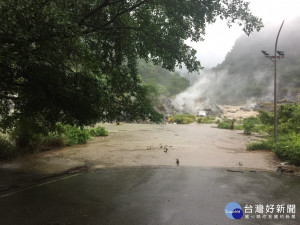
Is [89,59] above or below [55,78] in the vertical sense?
above

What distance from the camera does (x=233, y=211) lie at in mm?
5402

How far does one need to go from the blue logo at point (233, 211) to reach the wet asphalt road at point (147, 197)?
0.40ft

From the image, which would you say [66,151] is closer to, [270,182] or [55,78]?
[55,78]

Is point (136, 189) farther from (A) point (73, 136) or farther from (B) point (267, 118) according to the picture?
(B) point (267, 118)

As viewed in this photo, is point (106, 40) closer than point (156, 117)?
No

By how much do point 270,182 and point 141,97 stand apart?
5182mm

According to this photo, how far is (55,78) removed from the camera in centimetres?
570

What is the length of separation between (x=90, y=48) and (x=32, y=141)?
20.6 ft

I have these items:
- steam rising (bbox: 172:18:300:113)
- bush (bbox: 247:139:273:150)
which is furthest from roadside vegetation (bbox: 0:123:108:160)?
steam rising (bbox: 172:18:300:113)

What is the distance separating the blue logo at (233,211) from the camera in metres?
5.16

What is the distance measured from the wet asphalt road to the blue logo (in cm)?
12

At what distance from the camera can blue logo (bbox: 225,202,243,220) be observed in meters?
5.16

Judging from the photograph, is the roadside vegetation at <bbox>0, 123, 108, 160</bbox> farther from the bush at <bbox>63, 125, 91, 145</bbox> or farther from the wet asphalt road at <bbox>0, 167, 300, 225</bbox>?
the wet asphalt road at <bbox>0, 167, 300, 225</bbox>

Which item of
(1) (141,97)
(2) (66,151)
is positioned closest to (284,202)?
(1) (141,97)
